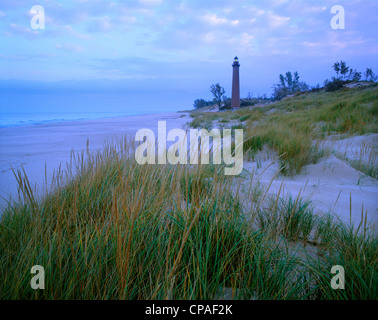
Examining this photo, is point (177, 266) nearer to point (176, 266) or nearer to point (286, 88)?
point (176, 266)

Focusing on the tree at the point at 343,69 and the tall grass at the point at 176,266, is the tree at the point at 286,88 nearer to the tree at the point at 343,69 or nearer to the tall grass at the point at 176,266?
the tree at the point at 343,69

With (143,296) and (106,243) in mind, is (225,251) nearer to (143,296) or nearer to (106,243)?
(143,296)

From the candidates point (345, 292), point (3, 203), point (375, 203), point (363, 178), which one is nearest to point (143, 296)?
point (345, 292)

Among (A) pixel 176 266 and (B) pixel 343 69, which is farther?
(B) pixel 343 69

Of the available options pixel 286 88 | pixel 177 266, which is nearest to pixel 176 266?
pixel 177 266

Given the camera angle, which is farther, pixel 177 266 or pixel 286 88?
pixel 286 88

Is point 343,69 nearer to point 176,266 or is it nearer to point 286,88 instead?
point 286,88

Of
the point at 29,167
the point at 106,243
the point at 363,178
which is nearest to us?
the point at 106,243

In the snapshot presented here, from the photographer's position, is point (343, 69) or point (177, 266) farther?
point (343, 69)

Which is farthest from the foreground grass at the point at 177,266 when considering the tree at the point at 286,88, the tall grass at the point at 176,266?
the tree at the point at 286,88

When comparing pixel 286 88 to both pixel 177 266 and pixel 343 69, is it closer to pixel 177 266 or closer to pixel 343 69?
pixel 343 69

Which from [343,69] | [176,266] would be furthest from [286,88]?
[176,266]

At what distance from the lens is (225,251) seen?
0.94 meters
